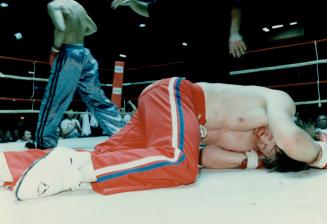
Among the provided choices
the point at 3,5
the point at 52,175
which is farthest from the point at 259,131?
the point at 3,5

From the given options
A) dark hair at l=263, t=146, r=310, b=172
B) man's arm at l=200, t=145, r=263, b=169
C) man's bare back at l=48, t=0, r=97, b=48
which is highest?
man's bare back at l=48, t=0, r=97, b=48

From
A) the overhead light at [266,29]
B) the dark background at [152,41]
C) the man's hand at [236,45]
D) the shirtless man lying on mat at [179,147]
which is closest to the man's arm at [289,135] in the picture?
the shirtless man lying on mat at [179,147]

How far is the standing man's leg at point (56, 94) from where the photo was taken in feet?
7.09

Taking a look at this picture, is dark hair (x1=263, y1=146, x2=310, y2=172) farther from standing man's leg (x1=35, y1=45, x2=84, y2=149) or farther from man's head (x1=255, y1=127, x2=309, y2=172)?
standing man's leg (x1=35, y1=45, x2=84, y2=149)

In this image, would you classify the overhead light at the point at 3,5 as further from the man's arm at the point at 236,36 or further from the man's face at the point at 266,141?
the man's face at the point at 266,141

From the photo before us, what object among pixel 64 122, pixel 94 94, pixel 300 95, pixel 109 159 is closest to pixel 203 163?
pixel 109 159

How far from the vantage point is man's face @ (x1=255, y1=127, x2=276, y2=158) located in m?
1.24

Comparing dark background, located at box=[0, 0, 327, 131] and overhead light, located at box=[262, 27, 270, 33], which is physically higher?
overhead light, located at box=[262, 27, 270, 33]

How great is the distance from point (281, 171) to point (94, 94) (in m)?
1.54

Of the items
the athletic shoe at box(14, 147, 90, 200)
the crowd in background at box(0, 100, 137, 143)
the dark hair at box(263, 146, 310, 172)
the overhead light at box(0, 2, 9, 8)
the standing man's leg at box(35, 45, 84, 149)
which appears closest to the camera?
the athletic shoe at box(14, 147, 90, 200)

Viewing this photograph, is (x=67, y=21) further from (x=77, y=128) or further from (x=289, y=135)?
(x=77, y=128)

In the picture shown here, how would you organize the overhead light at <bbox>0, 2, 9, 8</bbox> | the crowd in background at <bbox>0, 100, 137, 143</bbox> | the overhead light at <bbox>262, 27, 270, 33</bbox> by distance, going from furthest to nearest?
the overhead light at <bbox>262, 27, 270, 33</bbox>, the overhead light at <bbox>0, 2, 9, 8</bbox>, the crowd in background at <bbox>0, 100, 137, 143</bbox>

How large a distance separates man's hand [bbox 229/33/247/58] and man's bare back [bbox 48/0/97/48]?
115cm

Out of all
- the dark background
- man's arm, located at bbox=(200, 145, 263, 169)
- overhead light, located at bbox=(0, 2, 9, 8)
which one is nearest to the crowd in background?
the dark background
